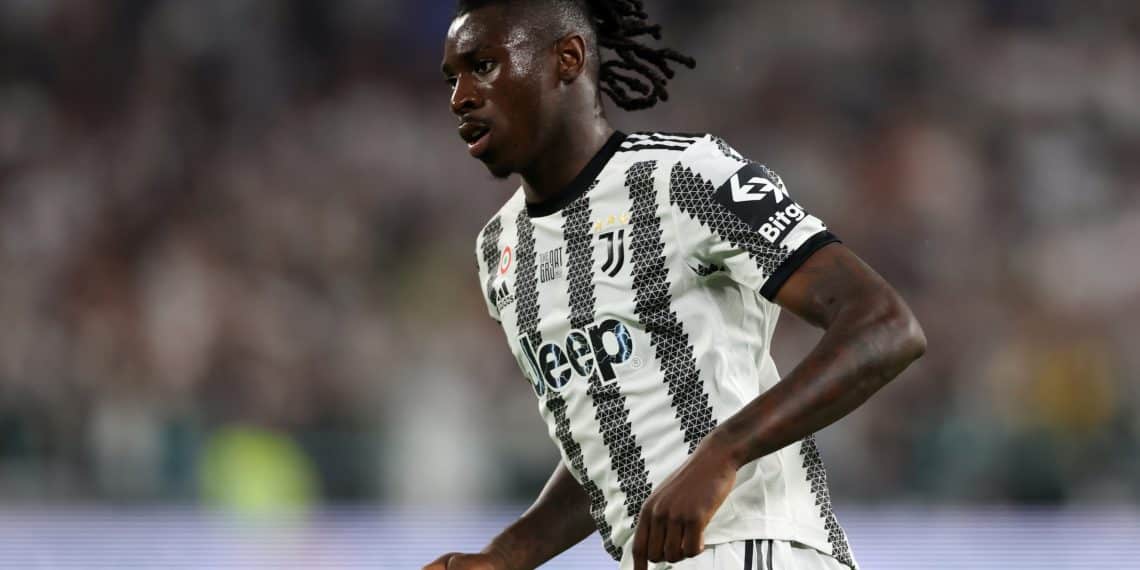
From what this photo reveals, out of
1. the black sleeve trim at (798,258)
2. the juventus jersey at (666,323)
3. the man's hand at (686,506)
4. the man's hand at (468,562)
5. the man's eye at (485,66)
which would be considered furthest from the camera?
the man's hand at (468,562)

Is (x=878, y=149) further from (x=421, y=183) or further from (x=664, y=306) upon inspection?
(x=664, y=306)

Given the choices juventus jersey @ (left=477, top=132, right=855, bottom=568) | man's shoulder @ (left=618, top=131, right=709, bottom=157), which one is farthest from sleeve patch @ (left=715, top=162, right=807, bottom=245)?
man's shoulder @ (left=618, top=131, right=709, bottom=157)

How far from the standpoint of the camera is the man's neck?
107 inches

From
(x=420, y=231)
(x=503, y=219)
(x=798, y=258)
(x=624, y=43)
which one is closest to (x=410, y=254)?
(x=420, y=231)

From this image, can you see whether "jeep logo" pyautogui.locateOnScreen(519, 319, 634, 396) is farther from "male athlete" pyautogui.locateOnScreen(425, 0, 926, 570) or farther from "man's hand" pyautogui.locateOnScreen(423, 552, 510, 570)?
"man's hand" pyautogui.locateOnScreen(423, 552, 510, 570)

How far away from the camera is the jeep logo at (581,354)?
2.58 meters

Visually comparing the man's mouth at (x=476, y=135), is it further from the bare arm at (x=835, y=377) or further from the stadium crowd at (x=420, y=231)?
the stadium crowd at (x=420, y=231)

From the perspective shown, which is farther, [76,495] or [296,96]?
[296,96]

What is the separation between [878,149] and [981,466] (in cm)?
256

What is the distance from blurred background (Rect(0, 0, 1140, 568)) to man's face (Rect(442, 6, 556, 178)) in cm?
483

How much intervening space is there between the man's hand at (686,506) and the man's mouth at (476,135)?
73 centimetres

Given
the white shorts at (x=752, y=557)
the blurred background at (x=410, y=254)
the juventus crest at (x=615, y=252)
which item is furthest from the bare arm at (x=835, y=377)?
the blurred background at (x=410, y=254)

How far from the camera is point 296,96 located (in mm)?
11117

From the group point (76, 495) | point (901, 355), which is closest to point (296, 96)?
point (76, 495)
